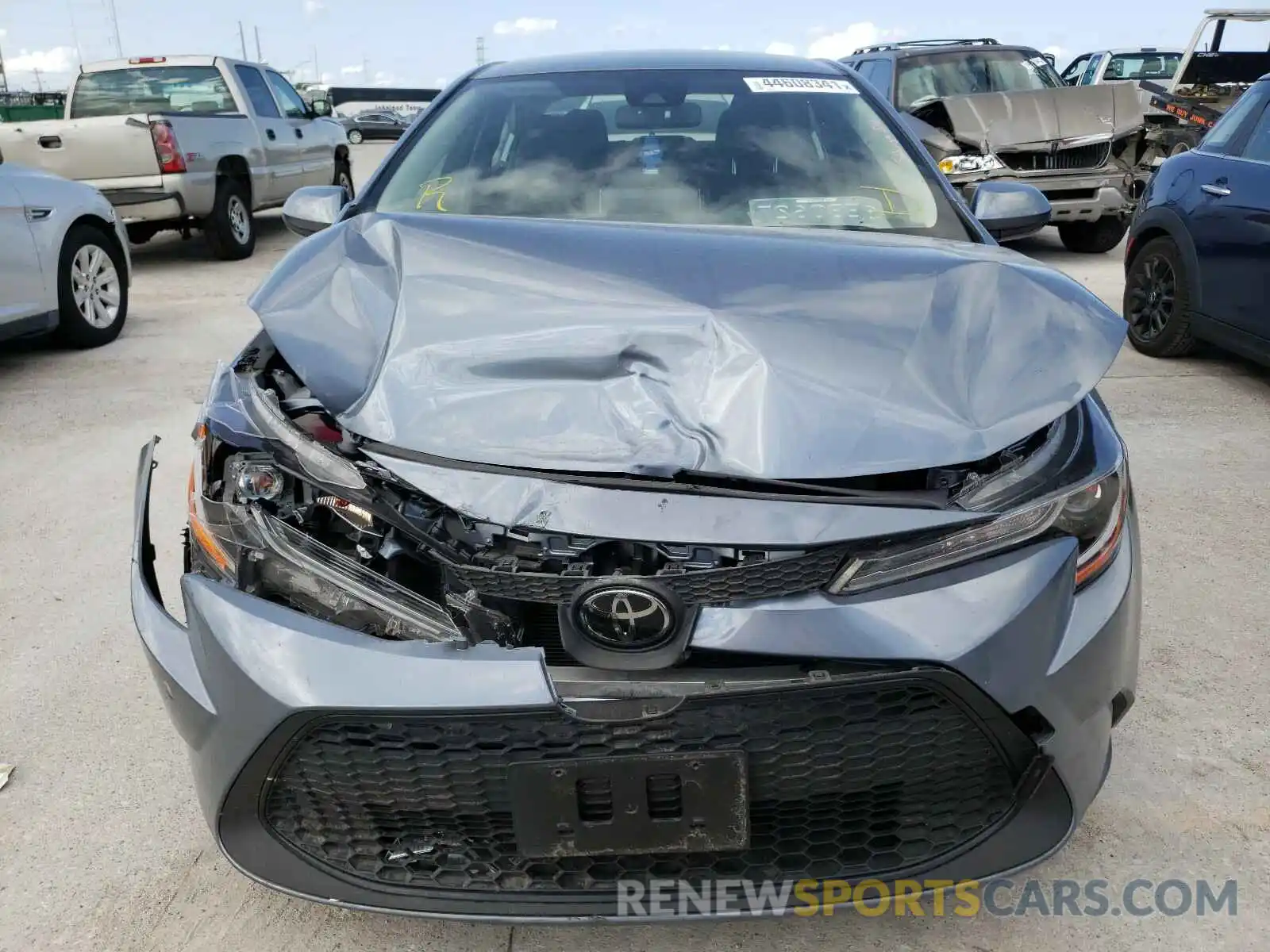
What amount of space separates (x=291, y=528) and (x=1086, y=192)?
313 inches

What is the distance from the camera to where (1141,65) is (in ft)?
50.6

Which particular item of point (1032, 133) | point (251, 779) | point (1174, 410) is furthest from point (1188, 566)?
point (1032, 133)

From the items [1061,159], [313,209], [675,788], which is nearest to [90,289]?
[313,209]

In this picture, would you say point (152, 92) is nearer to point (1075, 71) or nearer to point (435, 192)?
point (435, 192)

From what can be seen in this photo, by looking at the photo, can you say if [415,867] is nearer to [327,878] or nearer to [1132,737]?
[327,878]

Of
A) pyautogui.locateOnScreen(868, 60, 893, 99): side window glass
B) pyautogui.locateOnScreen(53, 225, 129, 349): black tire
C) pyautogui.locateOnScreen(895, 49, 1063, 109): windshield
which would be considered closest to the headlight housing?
pyautogui.locateOnScreen(895, 49, 1063, 109): windshield

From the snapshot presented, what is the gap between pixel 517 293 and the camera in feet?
6.94

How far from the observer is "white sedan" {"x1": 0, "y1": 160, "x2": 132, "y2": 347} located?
5.41m

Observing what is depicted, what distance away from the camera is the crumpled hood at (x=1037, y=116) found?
7.90m

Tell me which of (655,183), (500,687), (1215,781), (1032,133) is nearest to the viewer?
(500,687)

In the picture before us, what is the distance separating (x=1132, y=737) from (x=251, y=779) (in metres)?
1.97

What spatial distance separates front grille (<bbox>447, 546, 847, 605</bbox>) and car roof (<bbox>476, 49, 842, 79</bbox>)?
216 cm

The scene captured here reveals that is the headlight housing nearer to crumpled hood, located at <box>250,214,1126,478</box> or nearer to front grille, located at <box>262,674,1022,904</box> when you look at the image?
crumpled hood, located at <box>250,214,1126,478</box>

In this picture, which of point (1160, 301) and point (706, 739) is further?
point (1160, 301)
